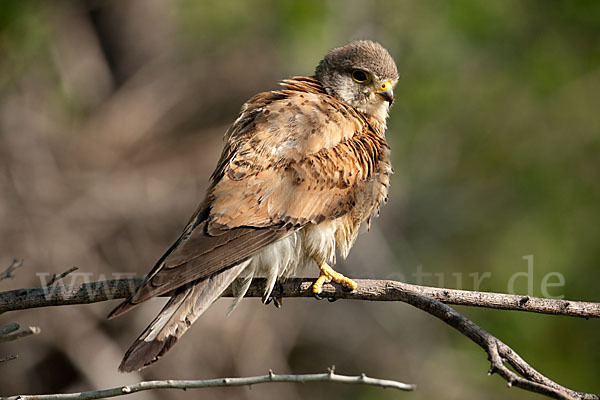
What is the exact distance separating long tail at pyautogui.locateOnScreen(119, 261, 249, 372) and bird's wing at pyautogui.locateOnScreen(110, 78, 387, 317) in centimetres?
7

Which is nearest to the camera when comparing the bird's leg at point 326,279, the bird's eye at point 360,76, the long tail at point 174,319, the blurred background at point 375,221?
the long tail at point 174,319

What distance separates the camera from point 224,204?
3223mm

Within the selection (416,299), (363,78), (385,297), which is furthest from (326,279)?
(363,78)

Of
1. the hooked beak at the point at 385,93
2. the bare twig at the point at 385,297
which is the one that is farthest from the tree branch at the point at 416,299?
the hooked beak at the point at 385,93

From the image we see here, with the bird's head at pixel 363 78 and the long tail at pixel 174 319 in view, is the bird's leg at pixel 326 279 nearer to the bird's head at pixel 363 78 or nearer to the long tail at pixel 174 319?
the long tail at pixel 174 319

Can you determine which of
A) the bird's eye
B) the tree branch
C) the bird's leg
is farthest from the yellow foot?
the bird's eye

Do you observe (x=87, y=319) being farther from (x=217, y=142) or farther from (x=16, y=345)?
(x=217, y=142)

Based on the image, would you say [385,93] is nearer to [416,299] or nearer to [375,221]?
[416,299]

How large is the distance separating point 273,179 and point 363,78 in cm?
129

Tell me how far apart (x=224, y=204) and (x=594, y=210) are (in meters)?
6.11

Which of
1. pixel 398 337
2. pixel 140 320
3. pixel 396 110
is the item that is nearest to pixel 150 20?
pixel 396 110

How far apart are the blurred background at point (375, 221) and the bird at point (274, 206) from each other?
8.95ft

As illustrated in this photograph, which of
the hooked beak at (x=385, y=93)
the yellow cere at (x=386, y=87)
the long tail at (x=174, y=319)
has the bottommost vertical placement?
Result: the long tail at (x=174, y=319)

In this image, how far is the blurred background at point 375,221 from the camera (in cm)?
610
